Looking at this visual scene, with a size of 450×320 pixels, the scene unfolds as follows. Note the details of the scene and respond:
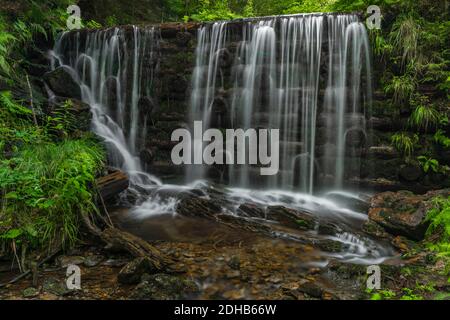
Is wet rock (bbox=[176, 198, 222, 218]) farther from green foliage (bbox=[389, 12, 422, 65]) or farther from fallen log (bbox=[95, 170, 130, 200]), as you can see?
green foliage (bbox=[389, 12, 422, 65])

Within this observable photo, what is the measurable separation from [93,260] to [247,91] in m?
5.76

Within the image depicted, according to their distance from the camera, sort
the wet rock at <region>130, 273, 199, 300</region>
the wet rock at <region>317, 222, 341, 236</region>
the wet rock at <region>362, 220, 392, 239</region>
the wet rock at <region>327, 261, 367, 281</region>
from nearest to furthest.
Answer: the wet rock at <region>130, 273, 199, 300</region> < the wet rock at <region>327, 261, 367, 281</region> < the wet rock at <region>362, 220, 392, 239</region> < the wet rock at <region>317, 222, 341, 236</region>

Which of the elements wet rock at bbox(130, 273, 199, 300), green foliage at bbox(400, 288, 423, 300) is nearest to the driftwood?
wet rock at bbox(130, 273, 199, 300)

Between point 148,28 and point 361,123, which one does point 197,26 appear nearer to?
point 148,28

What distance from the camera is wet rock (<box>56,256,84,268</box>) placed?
4039 mm

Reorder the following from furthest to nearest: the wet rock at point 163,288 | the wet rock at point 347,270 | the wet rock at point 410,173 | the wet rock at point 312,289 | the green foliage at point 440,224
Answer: the wet rock at point 410,173
the green foliage at point 440,224
the wet rock at point 347,270
the wet rock at point 312,289
the wet rock at point 163,288

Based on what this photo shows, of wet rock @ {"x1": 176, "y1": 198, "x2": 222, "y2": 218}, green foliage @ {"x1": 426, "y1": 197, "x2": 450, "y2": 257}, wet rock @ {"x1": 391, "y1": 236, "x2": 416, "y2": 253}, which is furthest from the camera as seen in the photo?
wet rock @ {"x1": 176, "y1": 198, "x2": 222, "y2": 218}

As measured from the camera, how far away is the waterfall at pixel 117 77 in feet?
30.5

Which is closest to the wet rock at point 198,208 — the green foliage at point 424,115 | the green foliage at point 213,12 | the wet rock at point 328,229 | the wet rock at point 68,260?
the wet rock at point 328,229

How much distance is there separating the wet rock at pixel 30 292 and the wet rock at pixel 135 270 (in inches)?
32.8

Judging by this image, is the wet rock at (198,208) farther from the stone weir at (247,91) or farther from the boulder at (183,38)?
the boulder at (183,38)

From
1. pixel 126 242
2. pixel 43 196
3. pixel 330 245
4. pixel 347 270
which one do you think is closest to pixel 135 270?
pixel 126 242

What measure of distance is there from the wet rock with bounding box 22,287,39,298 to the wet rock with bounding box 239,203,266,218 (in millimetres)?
3858

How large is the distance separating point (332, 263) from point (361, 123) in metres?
4.22
